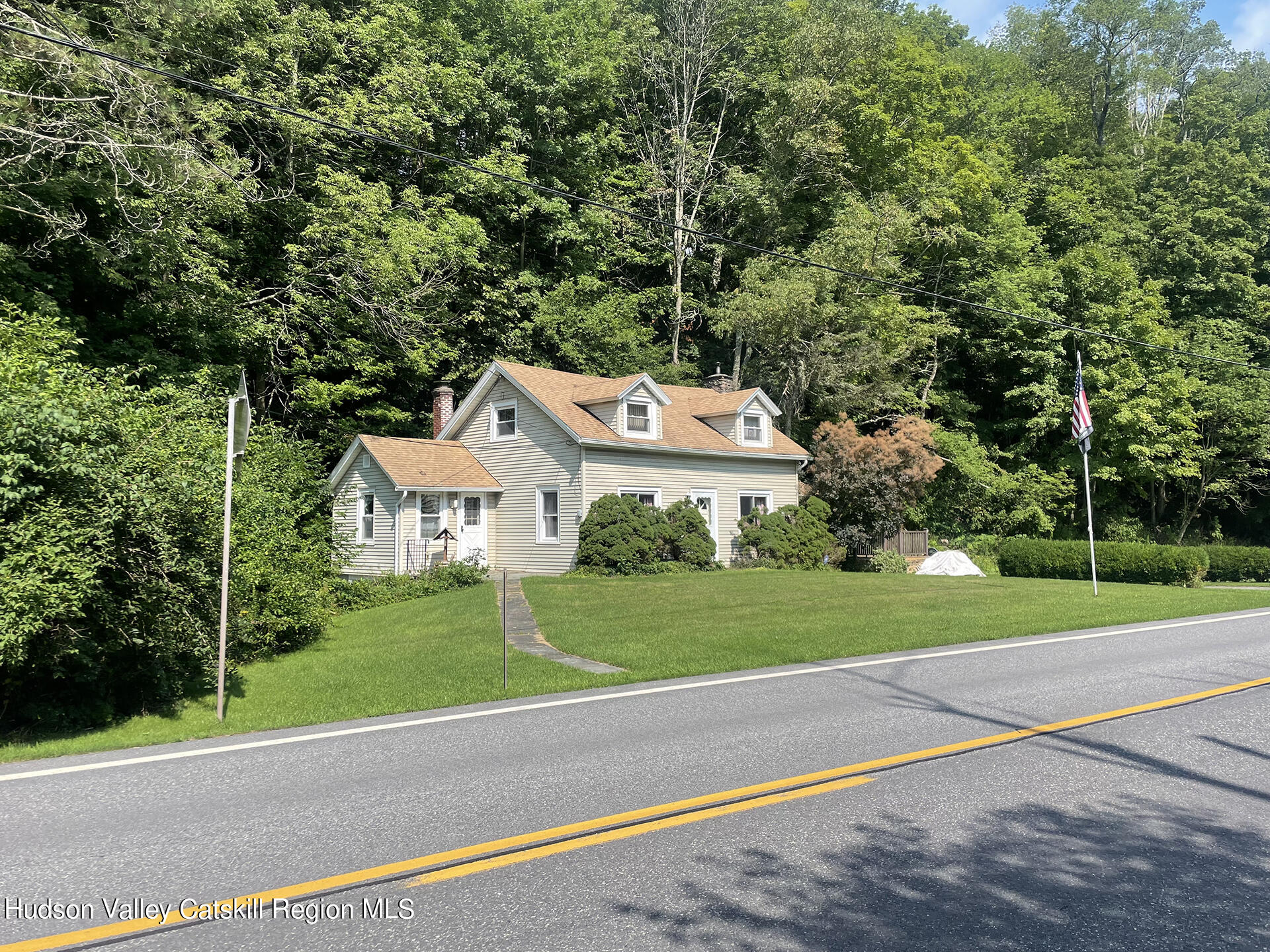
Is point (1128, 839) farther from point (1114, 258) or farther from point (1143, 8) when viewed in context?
point (1143, 8)

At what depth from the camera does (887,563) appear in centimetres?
2917

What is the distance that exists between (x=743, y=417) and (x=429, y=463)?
11294 millimetres

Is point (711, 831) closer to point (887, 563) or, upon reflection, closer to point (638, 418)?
point (638, 418)

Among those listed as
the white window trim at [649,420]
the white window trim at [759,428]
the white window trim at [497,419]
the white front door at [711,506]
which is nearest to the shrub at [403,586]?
the white window trim at [497,419]

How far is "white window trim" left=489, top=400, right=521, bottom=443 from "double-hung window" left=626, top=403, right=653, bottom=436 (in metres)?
3.57

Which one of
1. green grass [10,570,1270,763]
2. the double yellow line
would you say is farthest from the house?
the double yellow line

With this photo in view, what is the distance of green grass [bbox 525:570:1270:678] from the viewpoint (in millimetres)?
11852

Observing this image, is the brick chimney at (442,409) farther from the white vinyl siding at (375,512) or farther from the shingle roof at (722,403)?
the shingle roof at (722,403)

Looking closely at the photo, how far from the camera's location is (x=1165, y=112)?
171 ft

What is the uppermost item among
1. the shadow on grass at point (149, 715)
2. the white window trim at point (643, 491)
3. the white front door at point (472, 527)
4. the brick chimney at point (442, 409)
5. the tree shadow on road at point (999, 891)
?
the brick chimney at point (442, 409)

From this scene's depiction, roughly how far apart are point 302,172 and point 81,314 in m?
12.2

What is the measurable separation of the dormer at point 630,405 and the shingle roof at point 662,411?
0.10 metres

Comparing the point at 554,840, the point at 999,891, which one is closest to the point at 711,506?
the point at 554,840

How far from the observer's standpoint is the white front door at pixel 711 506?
27.2 meters
